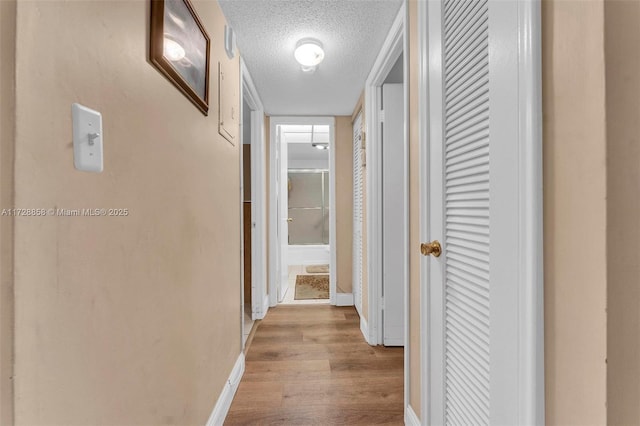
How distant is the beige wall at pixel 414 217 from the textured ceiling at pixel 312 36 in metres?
0.30

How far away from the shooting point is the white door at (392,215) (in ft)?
7.21

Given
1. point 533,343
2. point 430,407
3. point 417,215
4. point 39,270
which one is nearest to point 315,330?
point 430,407

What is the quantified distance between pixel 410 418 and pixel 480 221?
105 cm

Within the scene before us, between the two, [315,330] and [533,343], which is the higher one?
[533,343]

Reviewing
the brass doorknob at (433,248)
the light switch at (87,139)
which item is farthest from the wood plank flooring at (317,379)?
the light switch at (87,139)

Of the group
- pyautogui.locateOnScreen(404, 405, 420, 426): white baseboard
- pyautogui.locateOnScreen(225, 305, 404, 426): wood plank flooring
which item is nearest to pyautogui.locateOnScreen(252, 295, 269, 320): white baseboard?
pyautogui.locateOnScreen(225, 305, 404, 426): wood plank flooring

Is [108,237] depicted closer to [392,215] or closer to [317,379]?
[317,379]

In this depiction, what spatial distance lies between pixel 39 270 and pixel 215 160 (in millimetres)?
989

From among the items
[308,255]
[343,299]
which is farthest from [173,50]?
[308,255]

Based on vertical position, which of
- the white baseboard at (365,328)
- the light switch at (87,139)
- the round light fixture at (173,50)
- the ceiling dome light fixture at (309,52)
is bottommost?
the white baseboard at (365,328)

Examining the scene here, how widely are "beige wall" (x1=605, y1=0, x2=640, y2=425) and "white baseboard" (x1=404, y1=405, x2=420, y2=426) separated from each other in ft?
3.19

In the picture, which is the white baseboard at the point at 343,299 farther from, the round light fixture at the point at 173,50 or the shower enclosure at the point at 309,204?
the shower enclosure at the point at 309,204

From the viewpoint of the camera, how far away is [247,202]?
10.4 ft

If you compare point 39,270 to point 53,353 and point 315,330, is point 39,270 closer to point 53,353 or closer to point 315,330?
point 53,353
